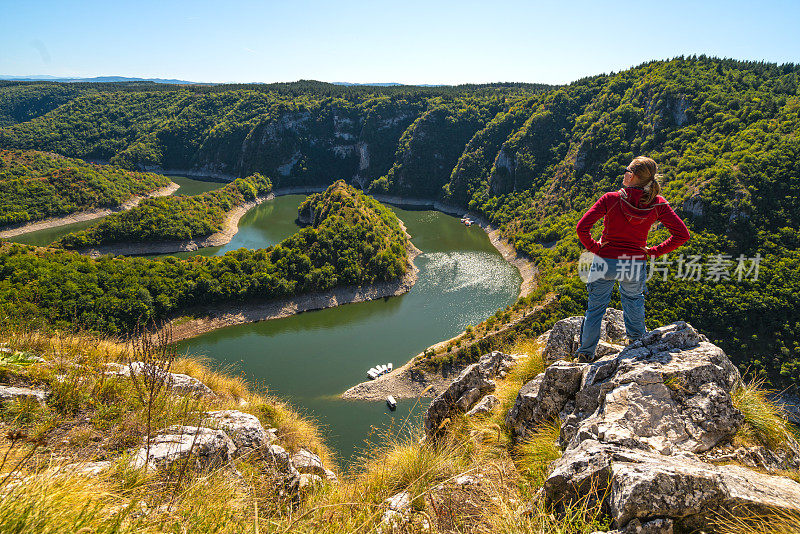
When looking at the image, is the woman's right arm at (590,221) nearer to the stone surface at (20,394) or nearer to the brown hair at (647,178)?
the brown hair at (647,178)

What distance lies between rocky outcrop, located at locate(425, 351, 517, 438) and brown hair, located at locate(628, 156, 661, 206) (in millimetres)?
5110

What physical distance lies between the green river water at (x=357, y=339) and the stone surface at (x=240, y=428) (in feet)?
38.1

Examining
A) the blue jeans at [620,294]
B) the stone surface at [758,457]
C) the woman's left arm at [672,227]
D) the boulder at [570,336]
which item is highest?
the woman's left arm at [672,227]

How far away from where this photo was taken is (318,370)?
3122cm

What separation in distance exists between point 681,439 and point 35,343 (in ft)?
32.5

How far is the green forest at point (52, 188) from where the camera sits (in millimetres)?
61938

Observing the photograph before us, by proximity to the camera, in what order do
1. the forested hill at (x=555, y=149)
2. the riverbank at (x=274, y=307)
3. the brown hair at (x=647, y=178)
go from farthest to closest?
the riverbank at (x=274, y=307), the forested hill at (x=555, y=149), the brown hair at (x=647, y=178)

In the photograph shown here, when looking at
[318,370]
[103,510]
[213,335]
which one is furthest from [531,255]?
[103,510]

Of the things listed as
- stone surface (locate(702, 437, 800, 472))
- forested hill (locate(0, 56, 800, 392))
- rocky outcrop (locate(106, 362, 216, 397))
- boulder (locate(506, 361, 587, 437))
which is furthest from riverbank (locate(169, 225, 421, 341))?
stone surface (locate(702, 437, 800, 472))

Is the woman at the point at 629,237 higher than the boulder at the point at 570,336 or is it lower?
higher

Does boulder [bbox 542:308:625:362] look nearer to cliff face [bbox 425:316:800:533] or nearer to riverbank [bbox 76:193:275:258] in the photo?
cliff face [bbox 425:316:800:533]

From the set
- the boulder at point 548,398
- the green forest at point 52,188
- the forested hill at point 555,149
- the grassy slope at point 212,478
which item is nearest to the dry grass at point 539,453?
the grassy slope at point 212,478

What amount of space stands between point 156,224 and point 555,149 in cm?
7008

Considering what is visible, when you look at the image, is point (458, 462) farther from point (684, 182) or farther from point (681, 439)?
point (684, 182)
